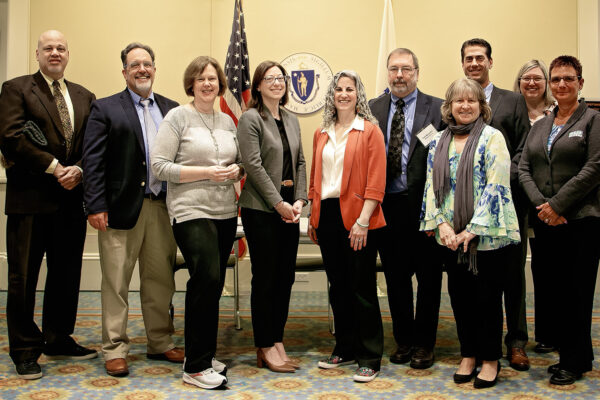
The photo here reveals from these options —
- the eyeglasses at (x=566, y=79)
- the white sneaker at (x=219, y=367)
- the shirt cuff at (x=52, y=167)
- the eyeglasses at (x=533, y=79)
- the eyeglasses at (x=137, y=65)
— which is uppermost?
the eyeglasses at (x=533, y=79)

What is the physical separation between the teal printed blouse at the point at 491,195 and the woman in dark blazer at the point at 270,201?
0.83 metres

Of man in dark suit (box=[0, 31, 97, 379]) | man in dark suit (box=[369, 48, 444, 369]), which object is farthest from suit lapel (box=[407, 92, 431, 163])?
man in dark suit (box=[0, 31, 97, 379])

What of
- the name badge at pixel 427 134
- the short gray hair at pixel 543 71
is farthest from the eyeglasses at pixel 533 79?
the name badge at pixel 427 134

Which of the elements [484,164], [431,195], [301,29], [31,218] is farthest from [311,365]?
[301,29]

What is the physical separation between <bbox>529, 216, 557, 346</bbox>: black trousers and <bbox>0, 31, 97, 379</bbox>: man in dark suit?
8.49 ft

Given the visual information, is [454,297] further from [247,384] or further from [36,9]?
[36,9]

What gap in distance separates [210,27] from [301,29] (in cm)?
87

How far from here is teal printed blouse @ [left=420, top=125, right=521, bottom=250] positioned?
276 centimetres

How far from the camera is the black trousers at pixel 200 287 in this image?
9.36 ft

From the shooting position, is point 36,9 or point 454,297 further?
point 36,9

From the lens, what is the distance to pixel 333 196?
302 centimetres

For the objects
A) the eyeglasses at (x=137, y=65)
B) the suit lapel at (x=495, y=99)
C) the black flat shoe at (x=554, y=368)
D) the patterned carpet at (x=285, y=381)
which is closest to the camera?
the patterned carpet at (x=285, y=381)

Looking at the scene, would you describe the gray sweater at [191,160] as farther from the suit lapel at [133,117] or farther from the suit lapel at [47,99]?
the suit lapel at [47,99]

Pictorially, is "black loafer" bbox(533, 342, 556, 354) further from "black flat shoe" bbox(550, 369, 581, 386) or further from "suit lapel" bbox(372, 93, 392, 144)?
"suit lapel" bbox(372, 93, 392, 144)
